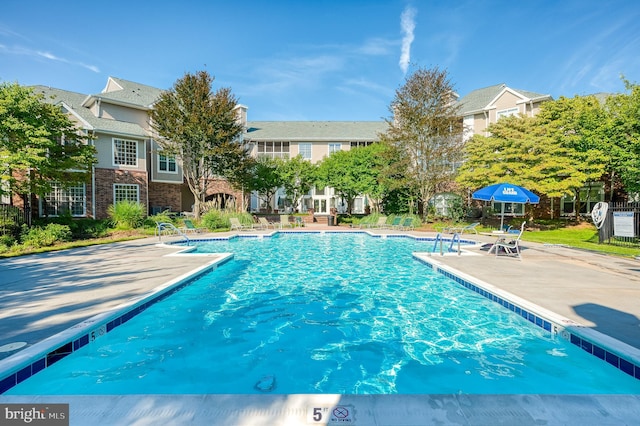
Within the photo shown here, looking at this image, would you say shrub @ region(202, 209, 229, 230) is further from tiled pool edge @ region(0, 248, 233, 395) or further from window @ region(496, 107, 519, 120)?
window @ region(496, 107, 519, 120)

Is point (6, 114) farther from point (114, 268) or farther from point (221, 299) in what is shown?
point (221, 299)

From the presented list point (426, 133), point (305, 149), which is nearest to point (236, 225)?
point (426, 133)

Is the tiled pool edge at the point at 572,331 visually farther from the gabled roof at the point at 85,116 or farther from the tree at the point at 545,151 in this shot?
the gabled roof at the point at 85,116

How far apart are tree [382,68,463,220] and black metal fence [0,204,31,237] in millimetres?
21416

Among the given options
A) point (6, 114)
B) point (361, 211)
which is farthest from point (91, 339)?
point (361, 211)

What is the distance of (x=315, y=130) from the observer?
37938 mm

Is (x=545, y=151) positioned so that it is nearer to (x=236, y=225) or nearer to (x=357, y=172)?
(x=357, y=172)

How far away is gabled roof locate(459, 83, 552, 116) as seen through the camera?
1053 inches

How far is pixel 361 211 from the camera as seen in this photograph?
39.5 meters

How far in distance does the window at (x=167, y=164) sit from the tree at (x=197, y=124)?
322cm

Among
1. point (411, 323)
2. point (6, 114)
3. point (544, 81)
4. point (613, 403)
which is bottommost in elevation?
point (411, 323)

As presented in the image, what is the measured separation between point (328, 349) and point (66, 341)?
3.28 metres

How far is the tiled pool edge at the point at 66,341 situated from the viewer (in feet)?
10.6

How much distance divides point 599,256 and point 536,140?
12.9 m
